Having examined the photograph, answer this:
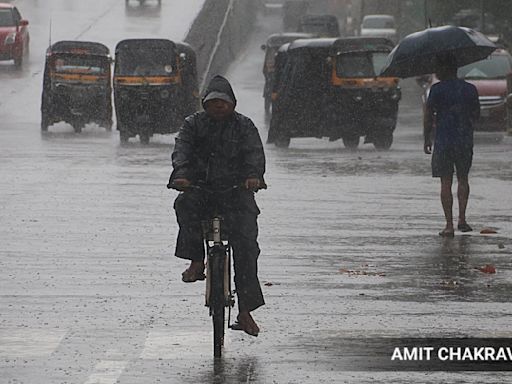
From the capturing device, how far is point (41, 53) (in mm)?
58500

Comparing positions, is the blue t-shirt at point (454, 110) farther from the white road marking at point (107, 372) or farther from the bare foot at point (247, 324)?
the white road marking at point (107, 372)

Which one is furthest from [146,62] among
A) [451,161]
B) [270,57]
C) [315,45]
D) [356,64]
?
[451,161]

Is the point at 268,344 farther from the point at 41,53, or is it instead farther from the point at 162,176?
the point at 41,53

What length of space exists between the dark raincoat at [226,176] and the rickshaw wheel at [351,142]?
24484 mm

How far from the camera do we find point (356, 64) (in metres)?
35.8

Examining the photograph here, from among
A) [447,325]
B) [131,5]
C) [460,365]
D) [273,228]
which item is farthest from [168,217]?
[131,5]

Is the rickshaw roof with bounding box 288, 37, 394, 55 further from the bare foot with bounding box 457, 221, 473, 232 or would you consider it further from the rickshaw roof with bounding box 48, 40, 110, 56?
the bare foot with bounding box 457, 221, 473, 232

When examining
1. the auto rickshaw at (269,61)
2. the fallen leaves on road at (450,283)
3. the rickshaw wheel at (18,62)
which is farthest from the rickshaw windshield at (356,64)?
the fallen leaves on road at (450,283)

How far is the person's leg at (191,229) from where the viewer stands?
10.6 metres

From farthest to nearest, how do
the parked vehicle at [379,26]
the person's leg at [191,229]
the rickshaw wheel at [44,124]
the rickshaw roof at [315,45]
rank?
the parked vehicle at [379,26]
the rickshaw wheel at [44,124]
the rickshaw roof at [315,45]
the person's leg at [191,229]

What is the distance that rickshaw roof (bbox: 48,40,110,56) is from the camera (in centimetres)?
4142

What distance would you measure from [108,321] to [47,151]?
20947mm

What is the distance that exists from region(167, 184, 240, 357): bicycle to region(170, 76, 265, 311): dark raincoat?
1.8 inches

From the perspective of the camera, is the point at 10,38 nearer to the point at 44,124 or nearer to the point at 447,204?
the point at 44,124
